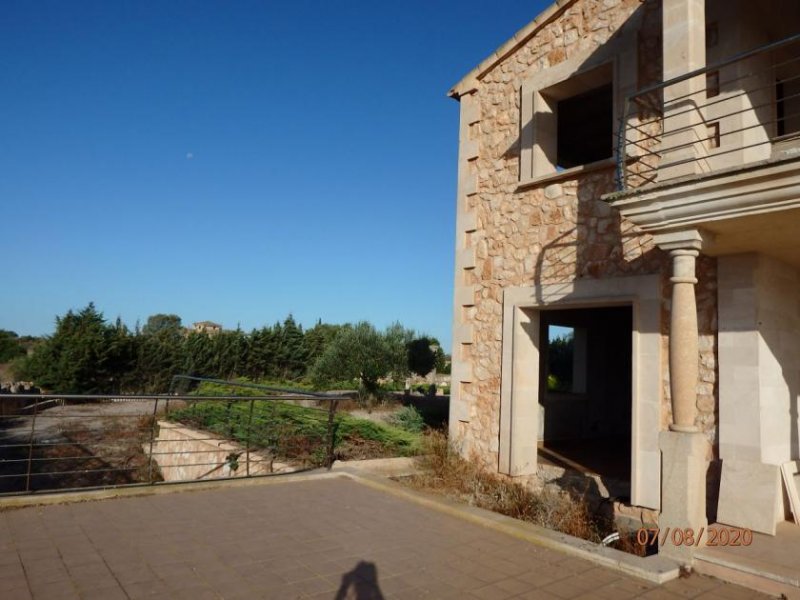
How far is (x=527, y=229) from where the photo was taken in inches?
293

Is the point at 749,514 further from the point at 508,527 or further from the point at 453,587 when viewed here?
the point at 453,587

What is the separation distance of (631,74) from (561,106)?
2619 millimetres

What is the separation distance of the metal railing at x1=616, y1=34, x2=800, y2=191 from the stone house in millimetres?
22

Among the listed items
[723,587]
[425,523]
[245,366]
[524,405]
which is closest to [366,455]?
[524,405]

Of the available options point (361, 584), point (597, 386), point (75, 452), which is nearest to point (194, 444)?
point (75, 452)

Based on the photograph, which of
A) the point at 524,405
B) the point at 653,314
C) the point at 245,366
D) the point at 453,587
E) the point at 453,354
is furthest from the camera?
the point at 245,366

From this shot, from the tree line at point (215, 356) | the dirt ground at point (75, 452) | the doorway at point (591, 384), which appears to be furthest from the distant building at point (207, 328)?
the doorway at point (591, 384)

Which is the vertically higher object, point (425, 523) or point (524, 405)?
point (524, 405)

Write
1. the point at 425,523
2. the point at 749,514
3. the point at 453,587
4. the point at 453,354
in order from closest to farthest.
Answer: the point at 453,587, the point at 749,514, the point at 425,523, the point at 453,354

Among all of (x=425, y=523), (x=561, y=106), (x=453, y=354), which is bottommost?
(x=425, y=523)

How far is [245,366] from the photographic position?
27.6 meters

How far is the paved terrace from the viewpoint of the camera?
359cm

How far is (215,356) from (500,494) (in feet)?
73.9
